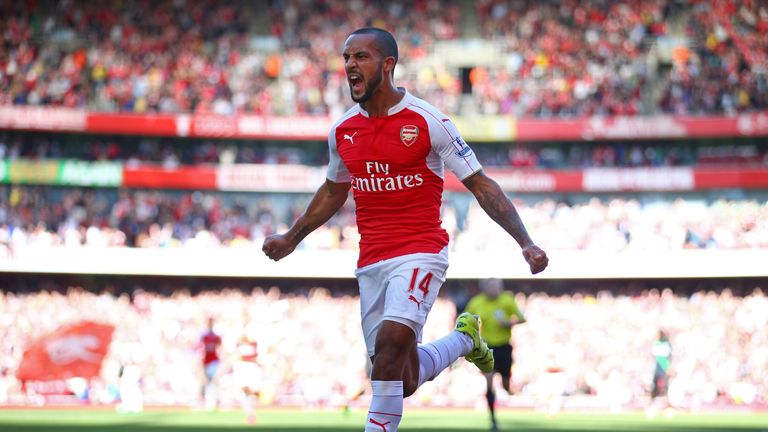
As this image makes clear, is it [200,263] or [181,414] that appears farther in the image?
[200,263]

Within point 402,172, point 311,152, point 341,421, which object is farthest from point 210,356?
point 311,152

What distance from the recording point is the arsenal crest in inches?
281

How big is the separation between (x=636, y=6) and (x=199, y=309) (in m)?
21.1

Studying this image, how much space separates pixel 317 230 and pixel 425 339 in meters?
7.35

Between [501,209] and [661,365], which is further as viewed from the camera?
[661,365]

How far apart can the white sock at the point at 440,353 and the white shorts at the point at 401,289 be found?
0.23 m

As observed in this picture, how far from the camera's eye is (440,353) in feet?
25.1

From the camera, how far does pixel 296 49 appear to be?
41.5m

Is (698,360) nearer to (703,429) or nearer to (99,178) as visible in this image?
(703,429)

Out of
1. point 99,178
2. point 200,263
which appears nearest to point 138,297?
point 200,263

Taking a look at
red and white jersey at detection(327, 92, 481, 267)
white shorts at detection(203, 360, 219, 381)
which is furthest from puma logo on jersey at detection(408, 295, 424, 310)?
white shorts at detection(203, 360, 219, 381)

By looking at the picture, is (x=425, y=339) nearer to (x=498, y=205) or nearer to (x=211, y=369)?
(x=211, y=369)

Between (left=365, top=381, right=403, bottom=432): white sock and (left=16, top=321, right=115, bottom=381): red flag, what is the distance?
1617 cm

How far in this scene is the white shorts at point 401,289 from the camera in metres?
6.94
